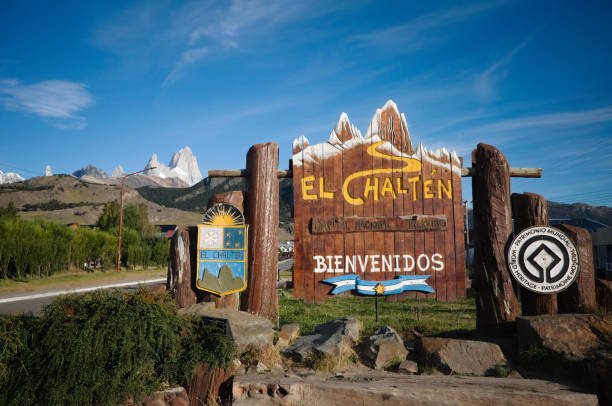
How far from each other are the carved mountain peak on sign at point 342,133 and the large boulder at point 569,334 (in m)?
3.60

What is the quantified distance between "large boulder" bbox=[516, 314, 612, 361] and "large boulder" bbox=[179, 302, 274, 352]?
10.8 ft

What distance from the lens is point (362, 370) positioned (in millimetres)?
5008

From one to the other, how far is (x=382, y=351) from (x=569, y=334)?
7.48 feet

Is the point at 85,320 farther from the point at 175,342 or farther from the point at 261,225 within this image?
the point at 261,225

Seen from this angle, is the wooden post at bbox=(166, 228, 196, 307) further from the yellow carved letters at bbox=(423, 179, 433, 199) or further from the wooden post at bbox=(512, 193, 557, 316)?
the wooden post at bbox=(512, 193, 557, 316)

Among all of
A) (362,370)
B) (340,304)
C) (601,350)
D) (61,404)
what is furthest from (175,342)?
(340,304)

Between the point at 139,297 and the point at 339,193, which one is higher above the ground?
the point at 339,193

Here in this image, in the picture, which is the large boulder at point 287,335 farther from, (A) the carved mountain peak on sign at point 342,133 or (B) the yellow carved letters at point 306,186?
(A) the carved mountain peak on sign at point 342,133

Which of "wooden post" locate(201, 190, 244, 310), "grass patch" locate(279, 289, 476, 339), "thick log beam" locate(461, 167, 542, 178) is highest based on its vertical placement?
"thick log beam" locate(461, 167, 542, 178)

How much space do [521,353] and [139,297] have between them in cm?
468

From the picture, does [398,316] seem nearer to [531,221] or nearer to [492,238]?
[492,238]

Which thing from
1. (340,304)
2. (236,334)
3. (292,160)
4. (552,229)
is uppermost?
(292,160)

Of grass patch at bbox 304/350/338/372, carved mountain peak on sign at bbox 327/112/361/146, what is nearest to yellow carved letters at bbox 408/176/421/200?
carved mountain peak on sign at bbox 327/112/361/146

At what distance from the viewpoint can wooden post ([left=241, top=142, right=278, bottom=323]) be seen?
20.4 ft
